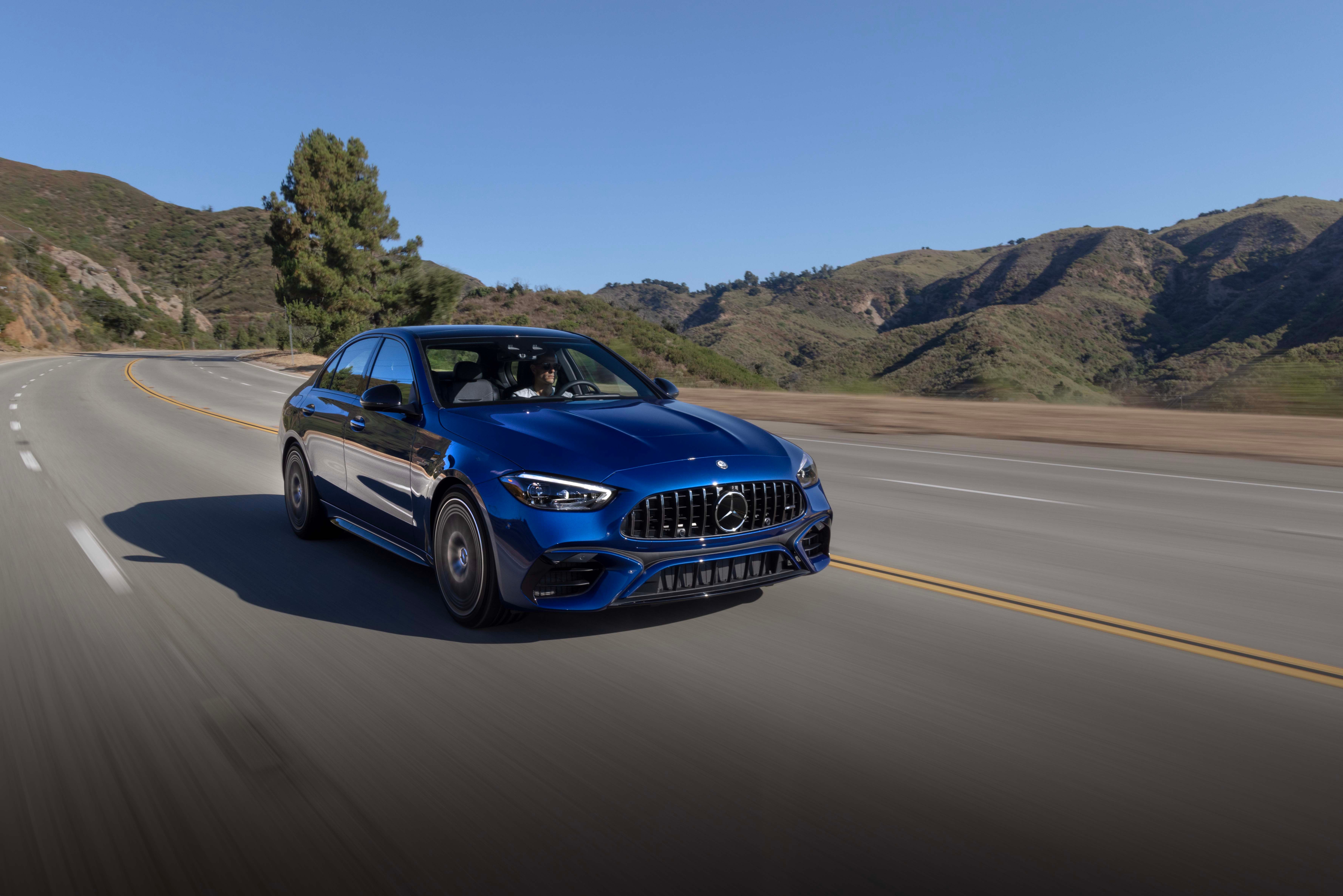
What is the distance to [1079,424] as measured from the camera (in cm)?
1784

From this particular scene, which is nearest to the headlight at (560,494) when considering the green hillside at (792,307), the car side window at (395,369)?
the car side window at (395,369)

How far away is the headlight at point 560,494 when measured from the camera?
181 inches

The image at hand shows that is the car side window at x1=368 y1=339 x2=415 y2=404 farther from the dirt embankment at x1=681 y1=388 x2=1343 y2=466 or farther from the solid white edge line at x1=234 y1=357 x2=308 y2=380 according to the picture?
the solid white edge line at x1=234 y1=357 x2=308 y2=380

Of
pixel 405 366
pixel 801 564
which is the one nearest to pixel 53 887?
pixel 801 564

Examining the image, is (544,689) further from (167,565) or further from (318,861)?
(167,565)

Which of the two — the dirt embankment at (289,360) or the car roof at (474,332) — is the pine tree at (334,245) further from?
the car roof at (474,332)

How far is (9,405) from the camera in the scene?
21.8 metres

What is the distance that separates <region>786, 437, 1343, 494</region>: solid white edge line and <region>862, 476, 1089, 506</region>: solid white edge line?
7.95 feet

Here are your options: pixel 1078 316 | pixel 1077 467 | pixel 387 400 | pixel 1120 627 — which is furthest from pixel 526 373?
pixel 1078 316

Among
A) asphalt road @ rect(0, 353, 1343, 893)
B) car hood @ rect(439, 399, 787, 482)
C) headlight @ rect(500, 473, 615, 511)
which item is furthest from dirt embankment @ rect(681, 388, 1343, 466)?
headlight @ rect(500, 473, 615, 511)

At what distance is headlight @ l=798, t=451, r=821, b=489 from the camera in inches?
209

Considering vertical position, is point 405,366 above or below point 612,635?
above

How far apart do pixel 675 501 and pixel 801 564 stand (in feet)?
2.84

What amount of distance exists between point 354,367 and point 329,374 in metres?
0.54
